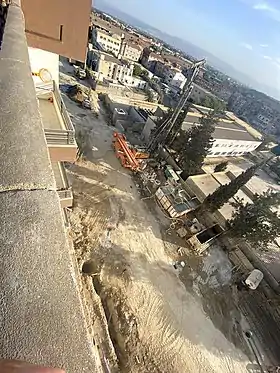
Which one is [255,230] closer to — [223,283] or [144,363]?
[223,283]

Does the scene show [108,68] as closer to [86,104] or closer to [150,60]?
[86,104]

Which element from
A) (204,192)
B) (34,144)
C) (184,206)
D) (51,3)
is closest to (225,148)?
(204,192)

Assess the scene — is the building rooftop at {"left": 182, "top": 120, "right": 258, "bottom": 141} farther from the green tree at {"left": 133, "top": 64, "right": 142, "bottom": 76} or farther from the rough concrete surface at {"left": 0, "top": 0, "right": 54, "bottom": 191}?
the green tree at {"left": 133, "top": 64, "right": 142, "bottom": 76}

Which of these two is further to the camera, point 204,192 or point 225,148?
point 225,148

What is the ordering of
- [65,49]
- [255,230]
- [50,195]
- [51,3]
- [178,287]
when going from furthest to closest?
1. [255,230]
2. [178,287]
3. [65,49]
4. [51,3]
5. [50,195]

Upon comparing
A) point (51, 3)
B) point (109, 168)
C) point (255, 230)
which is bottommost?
point (109, 168)

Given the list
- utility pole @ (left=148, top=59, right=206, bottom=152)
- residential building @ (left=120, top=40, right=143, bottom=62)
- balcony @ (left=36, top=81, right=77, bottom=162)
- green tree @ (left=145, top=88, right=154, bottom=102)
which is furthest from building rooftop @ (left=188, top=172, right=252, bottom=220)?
residential building @ (left=120, top=40, right=143, bottom=62)

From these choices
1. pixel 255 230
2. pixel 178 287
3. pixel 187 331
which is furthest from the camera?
pixel 255 230

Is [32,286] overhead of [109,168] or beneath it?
overhead
